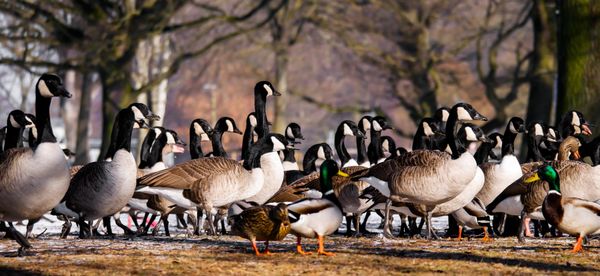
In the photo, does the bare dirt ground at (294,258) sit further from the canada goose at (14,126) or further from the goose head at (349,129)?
the goose head at (349,129)

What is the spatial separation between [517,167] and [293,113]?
87.6 meters

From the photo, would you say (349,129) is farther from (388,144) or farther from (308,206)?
(308,206)

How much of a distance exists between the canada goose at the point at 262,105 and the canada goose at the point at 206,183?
10.6 feet

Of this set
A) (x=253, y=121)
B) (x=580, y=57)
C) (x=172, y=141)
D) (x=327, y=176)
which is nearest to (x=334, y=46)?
(x=580, y=57)

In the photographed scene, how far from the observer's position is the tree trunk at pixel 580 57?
77.1ft

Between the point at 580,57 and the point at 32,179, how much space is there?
14.5 metres

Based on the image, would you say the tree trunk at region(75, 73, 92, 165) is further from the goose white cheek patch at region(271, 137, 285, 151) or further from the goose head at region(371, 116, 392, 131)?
the goose white cheek patch at region(271, 137, 285, 151)

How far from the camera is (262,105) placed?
63.0 ft

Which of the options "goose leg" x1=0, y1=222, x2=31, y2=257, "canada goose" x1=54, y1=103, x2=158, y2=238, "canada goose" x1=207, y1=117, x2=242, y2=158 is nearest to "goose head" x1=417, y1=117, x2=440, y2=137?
"canada goose" x1=207, y1=117, x2=242, y2=158

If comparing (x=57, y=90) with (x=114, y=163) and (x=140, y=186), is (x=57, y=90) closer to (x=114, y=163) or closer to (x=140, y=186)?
(x=114, y=163)

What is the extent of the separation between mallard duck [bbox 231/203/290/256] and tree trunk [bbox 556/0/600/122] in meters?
13.0

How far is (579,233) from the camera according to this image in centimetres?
1234

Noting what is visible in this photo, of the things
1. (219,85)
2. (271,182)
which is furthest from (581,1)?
(219,85)

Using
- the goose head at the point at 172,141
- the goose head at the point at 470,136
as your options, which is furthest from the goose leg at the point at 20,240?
the goose head at the point at 470,136
